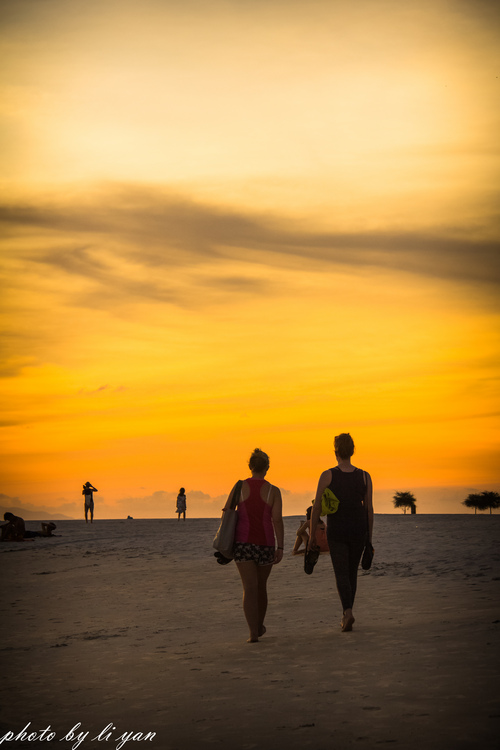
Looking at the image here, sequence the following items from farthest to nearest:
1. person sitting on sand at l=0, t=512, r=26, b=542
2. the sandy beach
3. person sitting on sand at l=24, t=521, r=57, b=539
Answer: person sitting on sand at l=24, t=521, r=57, b=539
person sitting on sand at l=0, t=512, r=26, b=542
the sandy beach

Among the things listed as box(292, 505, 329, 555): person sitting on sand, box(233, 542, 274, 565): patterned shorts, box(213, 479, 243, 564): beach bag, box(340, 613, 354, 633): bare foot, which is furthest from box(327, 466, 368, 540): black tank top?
box(292, 505, 329, 555): person sitting on sand

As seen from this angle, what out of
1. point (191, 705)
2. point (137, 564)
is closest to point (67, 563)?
point (137, 564)

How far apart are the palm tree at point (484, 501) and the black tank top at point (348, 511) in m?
30.6

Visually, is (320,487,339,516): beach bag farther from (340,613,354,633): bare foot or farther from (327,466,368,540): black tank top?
(340,613,354,633): bare foot

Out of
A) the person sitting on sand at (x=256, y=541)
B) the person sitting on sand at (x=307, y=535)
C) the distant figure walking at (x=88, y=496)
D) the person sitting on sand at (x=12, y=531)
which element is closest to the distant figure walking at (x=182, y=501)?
the distant figure walking at (x=88, y=496)

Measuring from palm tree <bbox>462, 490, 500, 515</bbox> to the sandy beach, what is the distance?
22069 mm

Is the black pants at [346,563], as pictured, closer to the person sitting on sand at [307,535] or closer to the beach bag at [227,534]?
the beach bag at [227,534]

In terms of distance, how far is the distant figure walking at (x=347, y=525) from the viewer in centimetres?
974

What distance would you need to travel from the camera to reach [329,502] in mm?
9734

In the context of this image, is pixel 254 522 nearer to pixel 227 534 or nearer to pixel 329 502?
pixel 227 534

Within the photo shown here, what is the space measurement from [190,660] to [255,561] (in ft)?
4.34

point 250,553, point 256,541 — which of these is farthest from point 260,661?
point 256,541

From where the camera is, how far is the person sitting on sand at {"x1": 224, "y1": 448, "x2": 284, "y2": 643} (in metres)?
9.76

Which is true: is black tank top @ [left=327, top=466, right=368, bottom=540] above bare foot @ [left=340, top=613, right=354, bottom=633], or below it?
above
